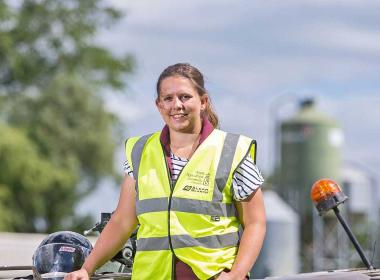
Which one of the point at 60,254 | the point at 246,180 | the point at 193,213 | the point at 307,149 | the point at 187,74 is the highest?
the point at 307,149

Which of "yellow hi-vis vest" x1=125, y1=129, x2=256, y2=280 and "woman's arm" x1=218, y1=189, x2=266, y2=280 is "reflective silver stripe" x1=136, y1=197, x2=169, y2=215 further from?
"woman's arm" x1=218, y1=189, x2=266, y2=280

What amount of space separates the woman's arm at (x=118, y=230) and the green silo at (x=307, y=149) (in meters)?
33.8

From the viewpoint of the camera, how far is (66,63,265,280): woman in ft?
13.9

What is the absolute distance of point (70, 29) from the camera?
41938mm

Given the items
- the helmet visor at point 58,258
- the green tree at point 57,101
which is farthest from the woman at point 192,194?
the green tree at point 57,101

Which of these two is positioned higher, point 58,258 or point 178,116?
point 178,116

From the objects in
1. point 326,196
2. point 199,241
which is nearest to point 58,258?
point 199,241

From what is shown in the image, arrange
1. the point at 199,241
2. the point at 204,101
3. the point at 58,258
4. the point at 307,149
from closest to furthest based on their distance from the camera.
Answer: the point at 199,241
the point at 204,101
the point at 58,258
the point at 307,149

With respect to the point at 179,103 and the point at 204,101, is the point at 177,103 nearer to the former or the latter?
the point at 179,103

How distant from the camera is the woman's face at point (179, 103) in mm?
4363

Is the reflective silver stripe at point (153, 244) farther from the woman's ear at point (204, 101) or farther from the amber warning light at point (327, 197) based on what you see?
the amber warning light at point (327, 197)

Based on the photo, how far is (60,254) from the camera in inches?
198

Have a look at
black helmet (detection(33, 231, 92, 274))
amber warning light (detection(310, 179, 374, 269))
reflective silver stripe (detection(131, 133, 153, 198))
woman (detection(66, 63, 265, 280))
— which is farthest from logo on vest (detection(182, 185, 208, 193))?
amber warning light (detection(310, 179, 374, 269))

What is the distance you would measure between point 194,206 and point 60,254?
999 millimetres
